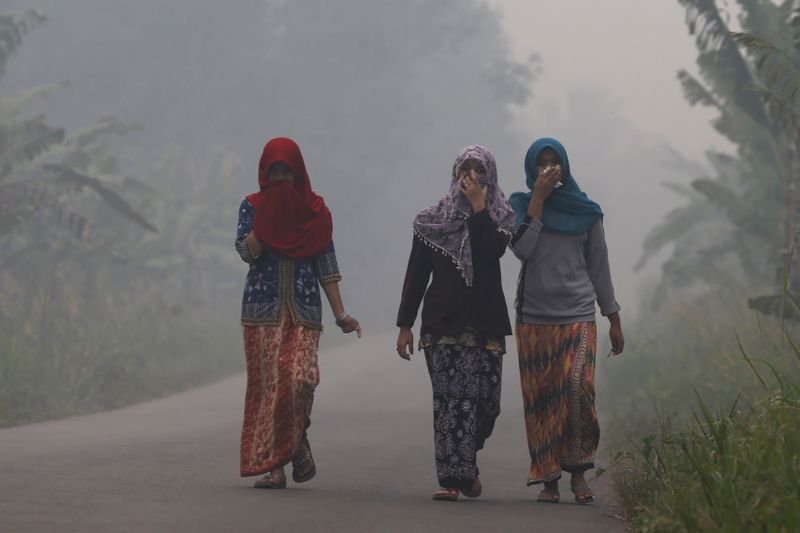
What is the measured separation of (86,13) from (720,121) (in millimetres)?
25907

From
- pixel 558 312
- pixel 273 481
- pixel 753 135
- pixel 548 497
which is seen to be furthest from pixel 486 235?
pixel 753 135

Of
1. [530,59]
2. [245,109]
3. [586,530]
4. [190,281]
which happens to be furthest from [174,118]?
[586,530]

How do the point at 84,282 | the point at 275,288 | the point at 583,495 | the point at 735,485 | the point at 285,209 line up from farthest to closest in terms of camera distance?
the point at 84,282 < the point at 275,288 < the point at 285,209 < the point at 583,495 < the point at 735,485

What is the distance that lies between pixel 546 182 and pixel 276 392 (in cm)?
209

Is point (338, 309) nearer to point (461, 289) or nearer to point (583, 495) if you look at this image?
point (461, 289)

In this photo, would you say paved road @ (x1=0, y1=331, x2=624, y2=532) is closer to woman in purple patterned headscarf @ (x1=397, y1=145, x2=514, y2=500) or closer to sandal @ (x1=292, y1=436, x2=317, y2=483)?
sandal @ (x1=292, y1=436, x2=317, y2=483)

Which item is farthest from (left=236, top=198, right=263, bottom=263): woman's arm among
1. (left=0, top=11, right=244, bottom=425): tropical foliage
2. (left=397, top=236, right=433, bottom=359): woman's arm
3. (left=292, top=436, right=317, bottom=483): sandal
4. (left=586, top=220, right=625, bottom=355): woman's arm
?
(left=0, top=11, right=244, bottom=425): tropical foliage

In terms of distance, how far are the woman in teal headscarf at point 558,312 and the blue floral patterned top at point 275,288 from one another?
1.27m

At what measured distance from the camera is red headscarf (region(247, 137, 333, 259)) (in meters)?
8.27

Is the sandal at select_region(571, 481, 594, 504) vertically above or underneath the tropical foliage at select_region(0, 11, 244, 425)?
underneath

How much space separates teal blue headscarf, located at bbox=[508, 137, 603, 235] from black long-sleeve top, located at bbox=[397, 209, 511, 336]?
29 centimetres

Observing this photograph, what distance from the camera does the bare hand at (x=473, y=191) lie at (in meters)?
8.00

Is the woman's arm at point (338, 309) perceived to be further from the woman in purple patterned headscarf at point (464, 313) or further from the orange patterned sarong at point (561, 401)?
the orange patterned sarong at point (561, 401)

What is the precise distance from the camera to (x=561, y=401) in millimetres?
8062
